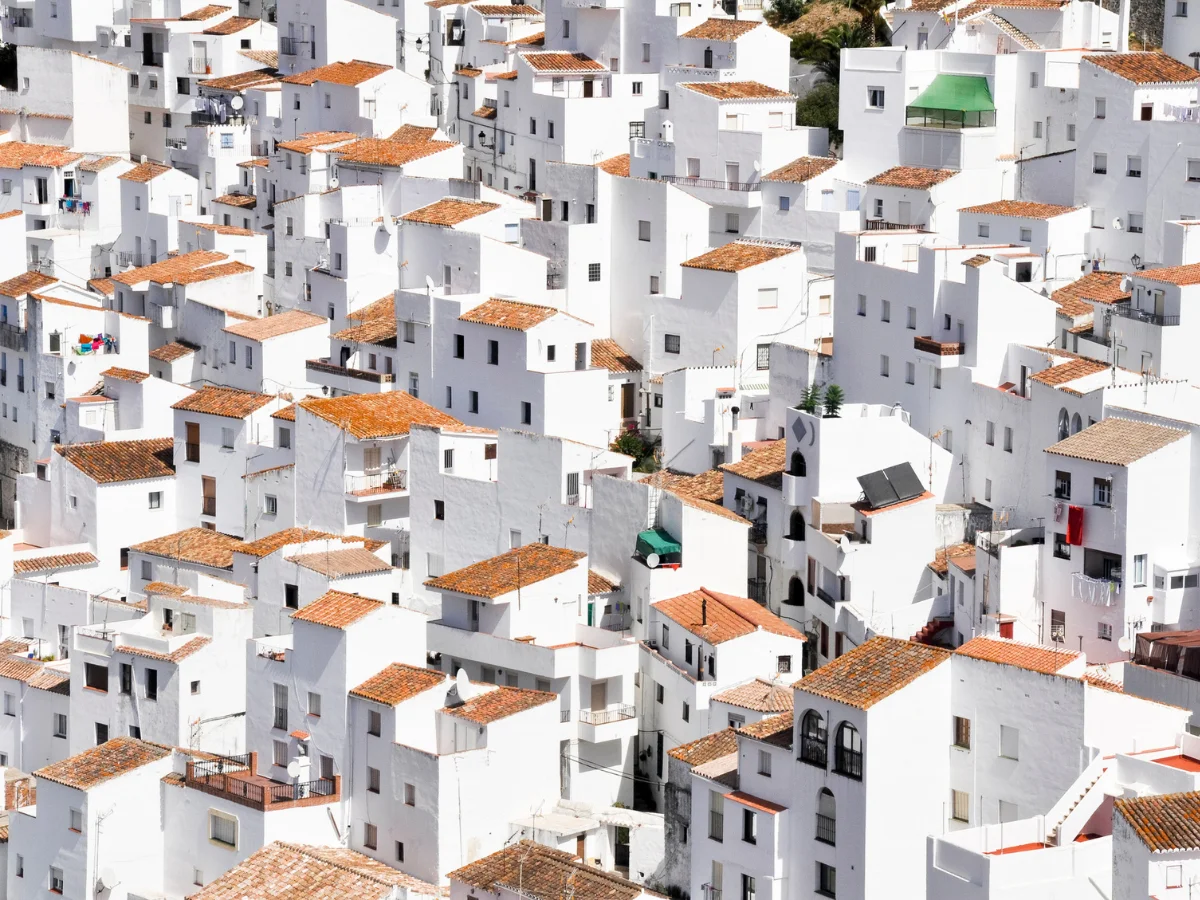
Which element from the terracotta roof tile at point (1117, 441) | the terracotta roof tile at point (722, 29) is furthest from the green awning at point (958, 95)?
the terracotta roof tile at point (1117, 441)

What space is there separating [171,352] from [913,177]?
20148 millimetres

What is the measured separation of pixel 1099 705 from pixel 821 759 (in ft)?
15.6

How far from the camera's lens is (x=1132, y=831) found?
41.9 metres

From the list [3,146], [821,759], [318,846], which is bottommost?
[318,846]

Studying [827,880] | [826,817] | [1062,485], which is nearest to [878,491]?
[1062,485]

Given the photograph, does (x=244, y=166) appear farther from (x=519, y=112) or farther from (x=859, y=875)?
(x=859, y=875)

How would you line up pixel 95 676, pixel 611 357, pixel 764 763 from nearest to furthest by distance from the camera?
pixel 764 763
pixel 95 676
pixel 611 357

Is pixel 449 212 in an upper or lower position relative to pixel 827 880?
upper

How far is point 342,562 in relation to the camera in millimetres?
61250

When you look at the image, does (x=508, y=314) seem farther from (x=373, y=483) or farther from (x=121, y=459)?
(x=121, y=459)

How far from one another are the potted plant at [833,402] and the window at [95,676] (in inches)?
645

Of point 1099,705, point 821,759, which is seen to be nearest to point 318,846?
point 821,759

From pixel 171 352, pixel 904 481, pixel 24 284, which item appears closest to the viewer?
pixel 904 481

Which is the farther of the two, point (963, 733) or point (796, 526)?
point (796, 526)
